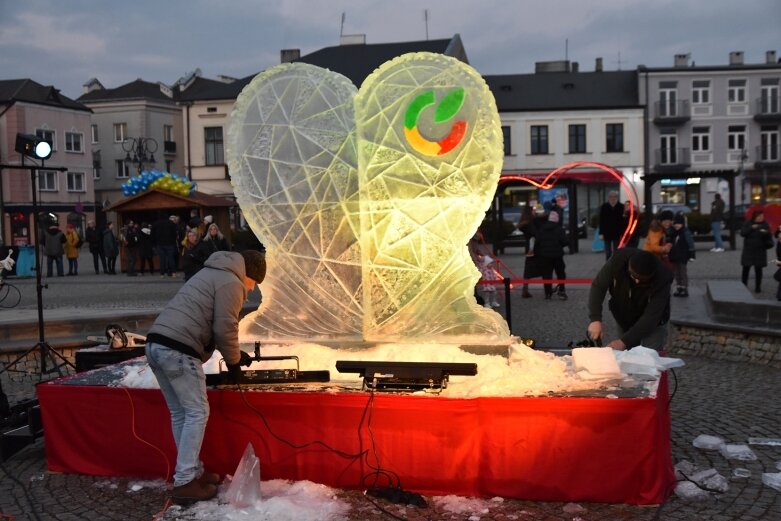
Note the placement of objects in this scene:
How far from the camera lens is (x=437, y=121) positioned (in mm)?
6184

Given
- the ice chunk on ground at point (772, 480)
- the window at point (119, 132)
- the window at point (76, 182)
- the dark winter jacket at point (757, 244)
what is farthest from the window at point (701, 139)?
the ice chunk on ground at point (772, 480)

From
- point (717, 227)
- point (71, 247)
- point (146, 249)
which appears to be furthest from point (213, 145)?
point (717, 227)

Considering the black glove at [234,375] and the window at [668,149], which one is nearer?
the black glove at [234,375]

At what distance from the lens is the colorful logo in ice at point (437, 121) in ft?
20.2

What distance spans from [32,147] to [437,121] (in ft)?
15.0

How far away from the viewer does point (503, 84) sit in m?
50.1

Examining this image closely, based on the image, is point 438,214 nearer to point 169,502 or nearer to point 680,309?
point 169,502

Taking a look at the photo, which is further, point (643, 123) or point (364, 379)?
point (643, 123)

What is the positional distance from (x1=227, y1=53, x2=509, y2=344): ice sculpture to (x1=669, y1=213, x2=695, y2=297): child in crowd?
7876mm

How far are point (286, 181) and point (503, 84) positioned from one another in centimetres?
4552

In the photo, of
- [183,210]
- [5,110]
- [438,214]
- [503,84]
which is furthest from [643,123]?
[438,214]

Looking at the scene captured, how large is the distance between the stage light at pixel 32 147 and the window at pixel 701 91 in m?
48.3

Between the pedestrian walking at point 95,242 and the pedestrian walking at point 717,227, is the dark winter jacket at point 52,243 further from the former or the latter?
the pedestrian walking at point 717,227

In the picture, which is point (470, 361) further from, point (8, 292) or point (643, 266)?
point (8, 292)
